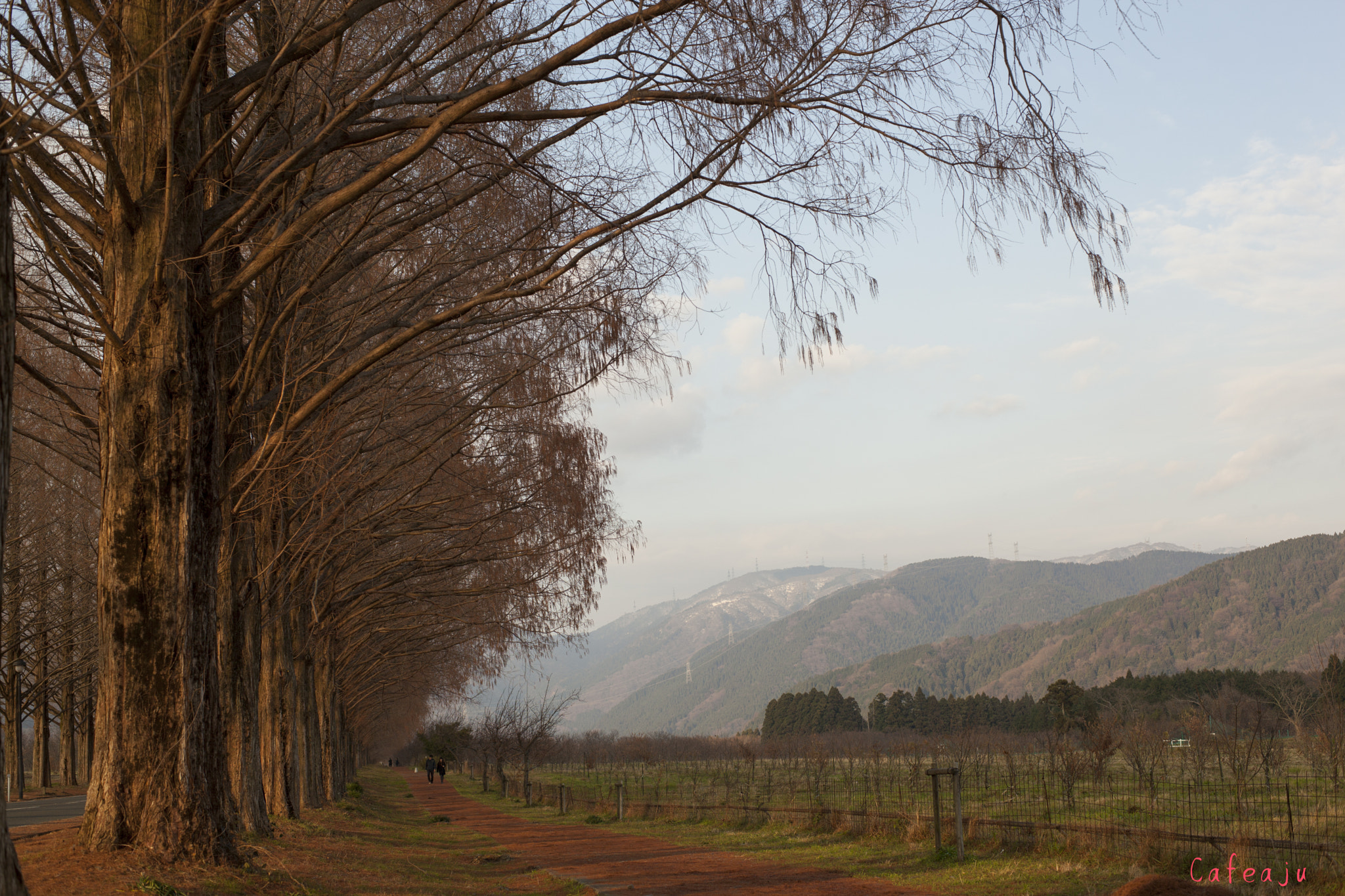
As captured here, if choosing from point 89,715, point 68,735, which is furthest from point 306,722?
point 68,735

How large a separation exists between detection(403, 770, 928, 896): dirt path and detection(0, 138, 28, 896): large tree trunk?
7.16 meters

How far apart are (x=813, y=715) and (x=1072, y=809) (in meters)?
93.4

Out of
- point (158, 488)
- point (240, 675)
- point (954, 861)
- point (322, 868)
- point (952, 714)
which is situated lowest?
point (952, 714)

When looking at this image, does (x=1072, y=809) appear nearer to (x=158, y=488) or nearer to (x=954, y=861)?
(x=954, y=861)

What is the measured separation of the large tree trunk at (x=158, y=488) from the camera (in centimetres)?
592

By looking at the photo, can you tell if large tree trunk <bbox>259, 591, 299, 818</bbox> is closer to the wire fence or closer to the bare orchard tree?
the wire fence

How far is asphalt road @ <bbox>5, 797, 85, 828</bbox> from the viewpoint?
19.1 meters

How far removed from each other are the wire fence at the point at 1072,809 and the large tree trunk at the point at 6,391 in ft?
33.4

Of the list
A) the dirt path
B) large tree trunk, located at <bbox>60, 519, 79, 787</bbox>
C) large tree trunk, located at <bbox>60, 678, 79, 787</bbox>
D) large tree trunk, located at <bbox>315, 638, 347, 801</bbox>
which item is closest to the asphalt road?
large tree trunk, located at <bbox>60, 519, 79, 787</bbox>

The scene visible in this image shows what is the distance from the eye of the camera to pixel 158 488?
6.14 metres

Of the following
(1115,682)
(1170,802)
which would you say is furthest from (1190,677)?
(1170,802)

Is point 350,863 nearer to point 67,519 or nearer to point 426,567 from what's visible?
point 426,567

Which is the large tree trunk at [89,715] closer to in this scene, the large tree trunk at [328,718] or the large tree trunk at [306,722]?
the large tree trunk at [328,718]

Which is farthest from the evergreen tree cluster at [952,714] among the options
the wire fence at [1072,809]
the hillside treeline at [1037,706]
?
the wire fence at [1072,809]
